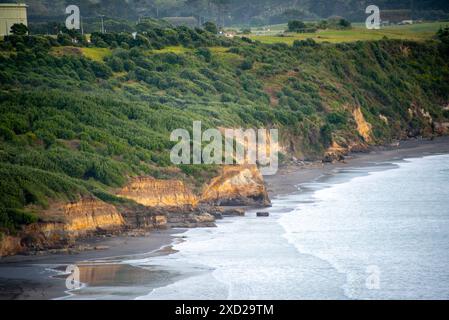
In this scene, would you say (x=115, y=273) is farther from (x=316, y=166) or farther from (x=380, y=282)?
(x=316, y=166)

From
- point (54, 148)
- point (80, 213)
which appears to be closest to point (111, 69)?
point (54, 148)

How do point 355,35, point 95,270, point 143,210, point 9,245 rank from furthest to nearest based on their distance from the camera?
point 355,35 < point 143,210 < point 9,245 < point 95,270

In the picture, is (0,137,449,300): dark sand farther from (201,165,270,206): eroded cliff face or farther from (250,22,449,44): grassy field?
(250,22,449,44): grassy field

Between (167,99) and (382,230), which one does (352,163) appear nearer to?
(167,99)

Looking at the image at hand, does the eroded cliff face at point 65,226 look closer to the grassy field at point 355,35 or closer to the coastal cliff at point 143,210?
the coastal cliff at point 143,210

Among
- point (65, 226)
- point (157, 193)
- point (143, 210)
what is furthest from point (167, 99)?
point (65, 226)

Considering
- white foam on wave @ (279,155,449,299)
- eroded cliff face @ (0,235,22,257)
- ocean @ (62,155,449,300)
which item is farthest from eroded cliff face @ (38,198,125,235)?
white foam on wave @ (279,155,449,299)

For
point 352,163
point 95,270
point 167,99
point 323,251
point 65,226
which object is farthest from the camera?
point 352,163

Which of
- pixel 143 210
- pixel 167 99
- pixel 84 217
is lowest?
pixel 143 210

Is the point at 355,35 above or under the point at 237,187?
above
